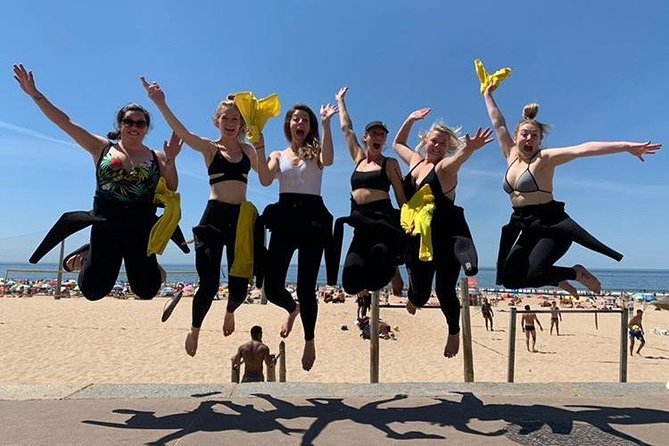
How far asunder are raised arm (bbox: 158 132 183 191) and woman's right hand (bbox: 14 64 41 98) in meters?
1.23

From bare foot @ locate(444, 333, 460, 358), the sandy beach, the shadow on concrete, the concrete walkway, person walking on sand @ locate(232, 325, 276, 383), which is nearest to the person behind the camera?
the concrete walkway

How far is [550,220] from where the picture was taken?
5109mm

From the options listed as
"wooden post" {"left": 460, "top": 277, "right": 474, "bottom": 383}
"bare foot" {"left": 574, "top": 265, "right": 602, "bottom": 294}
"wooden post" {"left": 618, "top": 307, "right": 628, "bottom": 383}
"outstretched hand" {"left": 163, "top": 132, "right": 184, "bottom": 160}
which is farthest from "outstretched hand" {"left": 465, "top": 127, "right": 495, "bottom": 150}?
"wooden post" {"left": 618, "top": 307, "right": 628, "bottom": 383}

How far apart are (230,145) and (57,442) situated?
291 cm

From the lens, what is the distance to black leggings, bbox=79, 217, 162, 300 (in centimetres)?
486

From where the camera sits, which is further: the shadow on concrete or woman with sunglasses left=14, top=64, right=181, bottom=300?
woman with sunglasses left=14, top=64, right=181, bottom=300

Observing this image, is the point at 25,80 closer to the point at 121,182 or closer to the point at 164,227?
the point at 121,182

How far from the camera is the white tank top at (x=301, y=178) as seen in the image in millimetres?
5223

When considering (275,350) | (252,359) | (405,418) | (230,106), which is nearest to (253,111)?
(230,106)

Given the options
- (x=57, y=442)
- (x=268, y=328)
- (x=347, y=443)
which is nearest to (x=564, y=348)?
(x=268, y=328)

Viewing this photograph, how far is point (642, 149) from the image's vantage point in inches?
193

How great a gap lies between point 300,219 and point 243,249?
60cm

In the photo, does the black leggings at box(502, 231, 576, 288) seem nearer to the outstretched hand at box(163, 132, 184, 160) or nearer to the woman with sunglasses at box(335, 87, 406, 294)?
the woman with sunglasses at box(335, 87, 406, 294)

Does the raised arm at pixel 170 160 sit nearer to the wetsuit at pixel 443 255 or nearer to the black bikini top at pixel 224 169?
the black bikini top at pixel 224 169
